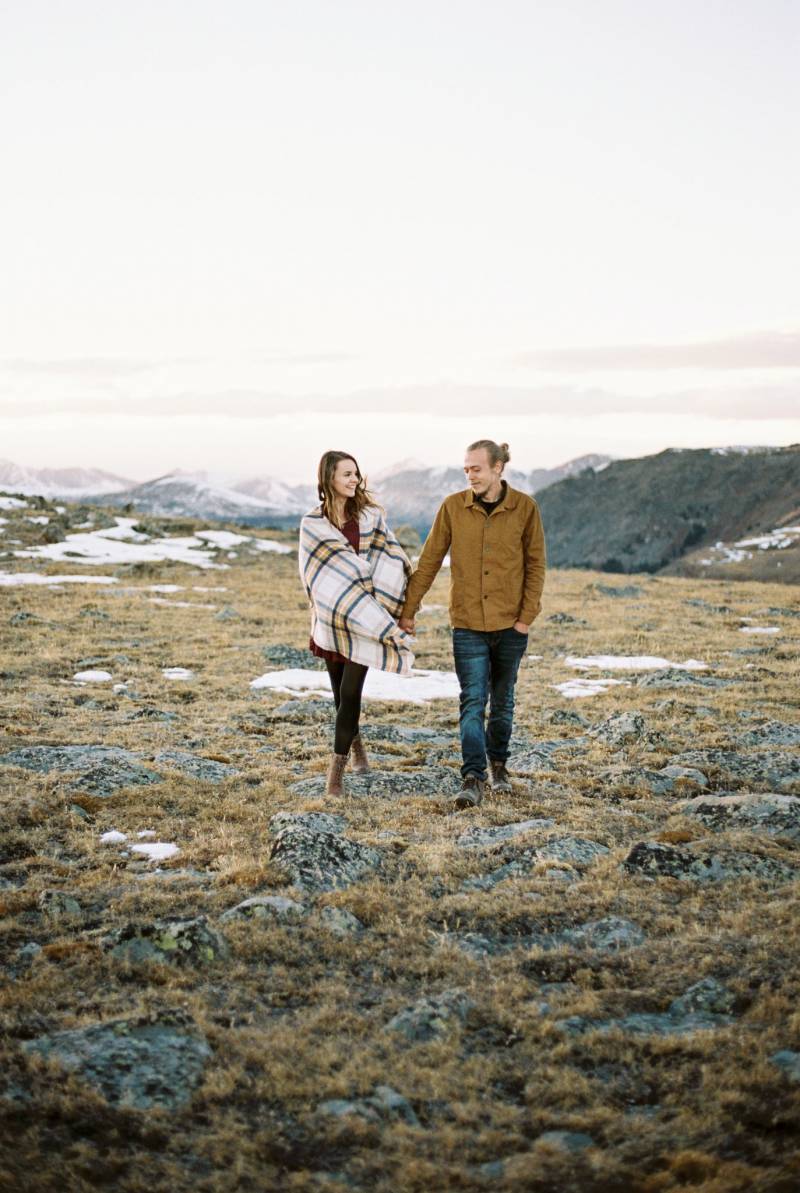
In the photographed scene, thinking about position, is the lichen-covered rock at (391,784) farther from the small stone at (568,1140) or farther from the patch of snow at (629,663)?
the patch of snow at (629,663)

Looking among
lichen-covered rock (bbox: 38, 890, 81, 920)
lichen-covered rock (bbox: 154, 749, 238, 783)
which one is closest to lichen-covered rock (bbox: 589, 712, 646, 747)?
lichen-covered rock (bbox: 154, 749, 238, 783)

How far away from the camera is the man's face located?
8680mm

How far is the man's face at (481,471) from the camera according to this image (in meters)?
8.68

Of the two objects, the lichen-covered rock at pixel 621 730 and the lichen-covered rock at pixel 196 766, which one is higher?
the lichen-covered rock at pixel 621 730

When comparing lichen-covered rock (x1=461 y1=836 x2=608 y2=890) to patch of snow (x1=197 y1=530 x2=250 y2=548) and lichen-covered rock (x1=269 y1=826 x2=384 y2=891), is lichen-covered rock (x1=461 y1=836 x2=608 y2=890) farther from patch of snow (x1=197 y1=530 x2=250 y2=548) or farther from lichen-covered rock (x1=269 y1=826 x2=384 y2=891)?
patch of snow (x1=197 y1=530 x2=250 y2=548)

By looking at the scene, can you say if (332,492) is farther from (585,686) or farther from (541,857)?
(585,686)

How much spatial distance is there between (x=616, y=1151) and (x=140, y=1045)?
2.37 m

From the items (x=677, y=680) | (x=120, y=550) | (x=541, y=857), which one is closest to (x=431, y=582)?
(x=541, y=857)

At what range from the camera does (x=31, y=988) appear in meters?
5.13

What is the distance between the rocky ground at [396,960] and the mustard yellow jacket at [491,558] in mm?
1911

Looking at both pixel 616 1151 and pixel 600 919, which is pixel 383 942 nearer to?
pixel 600 919

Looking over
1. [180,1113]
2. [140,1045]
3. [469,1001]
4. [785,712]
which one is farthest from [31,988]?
[785,712]

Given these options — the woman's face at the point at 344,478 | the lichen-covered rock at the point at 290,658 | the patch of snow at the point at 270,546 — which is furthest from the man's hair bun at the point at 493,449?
the patch of snow at the point at 270,546

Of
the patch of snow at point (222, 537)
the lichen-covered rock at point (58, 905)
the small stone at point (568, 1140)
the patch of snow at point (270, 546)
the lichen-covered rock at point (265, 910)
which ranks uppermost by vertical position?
the patch of snow at point (222, 537)
